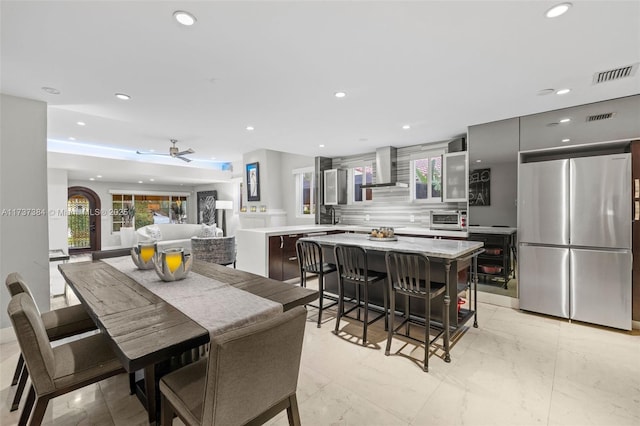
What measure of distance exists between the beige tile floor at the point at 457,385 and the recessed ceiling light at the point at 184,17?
257cm

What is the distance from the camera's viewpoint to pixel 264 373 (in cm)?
117

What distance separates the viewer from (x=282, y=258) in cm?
479

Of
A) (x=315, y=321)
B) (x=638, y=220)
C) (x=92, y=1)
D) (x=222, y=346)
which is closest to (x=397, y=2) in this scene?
(x=92, y=1)

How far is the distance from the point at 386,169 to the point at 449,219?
1527mm

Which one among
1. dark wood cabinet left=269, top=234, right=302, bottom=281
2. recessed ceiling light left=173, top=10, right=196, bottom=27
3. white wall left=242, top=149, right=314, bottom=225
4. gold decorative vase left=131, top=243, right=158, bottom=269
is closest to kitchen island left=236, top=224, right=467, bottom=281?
dark wood cabinet left=269, top=234, right=302, bottom=281

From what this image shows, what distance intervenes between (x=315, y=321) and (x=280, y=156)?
15.2ft

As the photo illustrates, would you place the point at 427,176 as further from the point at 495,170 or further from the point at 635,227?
the point at 635,227

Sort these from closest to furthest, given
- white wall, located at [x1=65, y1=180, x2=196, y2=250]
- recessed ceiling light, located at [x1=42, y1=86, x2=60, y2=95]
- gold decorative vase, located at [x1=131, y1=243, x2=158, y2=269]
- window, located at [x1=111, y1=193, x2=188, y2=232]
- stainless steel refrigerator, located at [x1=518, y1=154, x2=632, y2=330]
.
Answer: gold decorative vase, located at [x1=131, y1=243, x2=158, y2=269] < recessed ceiling light, located at [x1=42, y1=86, x2=60, y2=95] < stainless steel refrigerator, located at [x1=518, y1=154, x2=632, y2=330] < white wall, located at [x1=65, y1=180, x2=196, y2=250] < window, located at [x1=111, y1=193, x2=188, y2=232]

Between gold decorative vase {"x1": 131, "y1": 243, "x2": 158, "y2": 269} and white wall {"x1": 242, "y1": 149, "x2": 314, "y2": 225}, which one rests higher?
white wall {"x1": 242, "y1": 149, "x2": 314, "y2": 225}

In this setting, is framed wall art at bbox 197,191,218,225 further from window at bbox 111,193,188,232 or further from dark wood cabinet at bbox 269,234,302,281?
dark wood cabinet at bbox 269,234,302,281

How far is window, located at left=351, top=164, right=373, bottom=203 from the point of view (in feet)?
19.9

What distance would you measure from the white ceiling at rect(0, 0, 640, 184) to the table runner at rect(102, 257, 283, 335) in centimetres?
171

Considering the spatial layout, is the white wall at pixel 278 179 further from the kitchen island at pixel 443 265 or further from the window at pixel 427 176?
the kitchen island at pixel 443 265

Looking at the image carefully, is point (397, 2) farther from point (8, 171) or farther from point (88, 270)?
point (8, 171)
